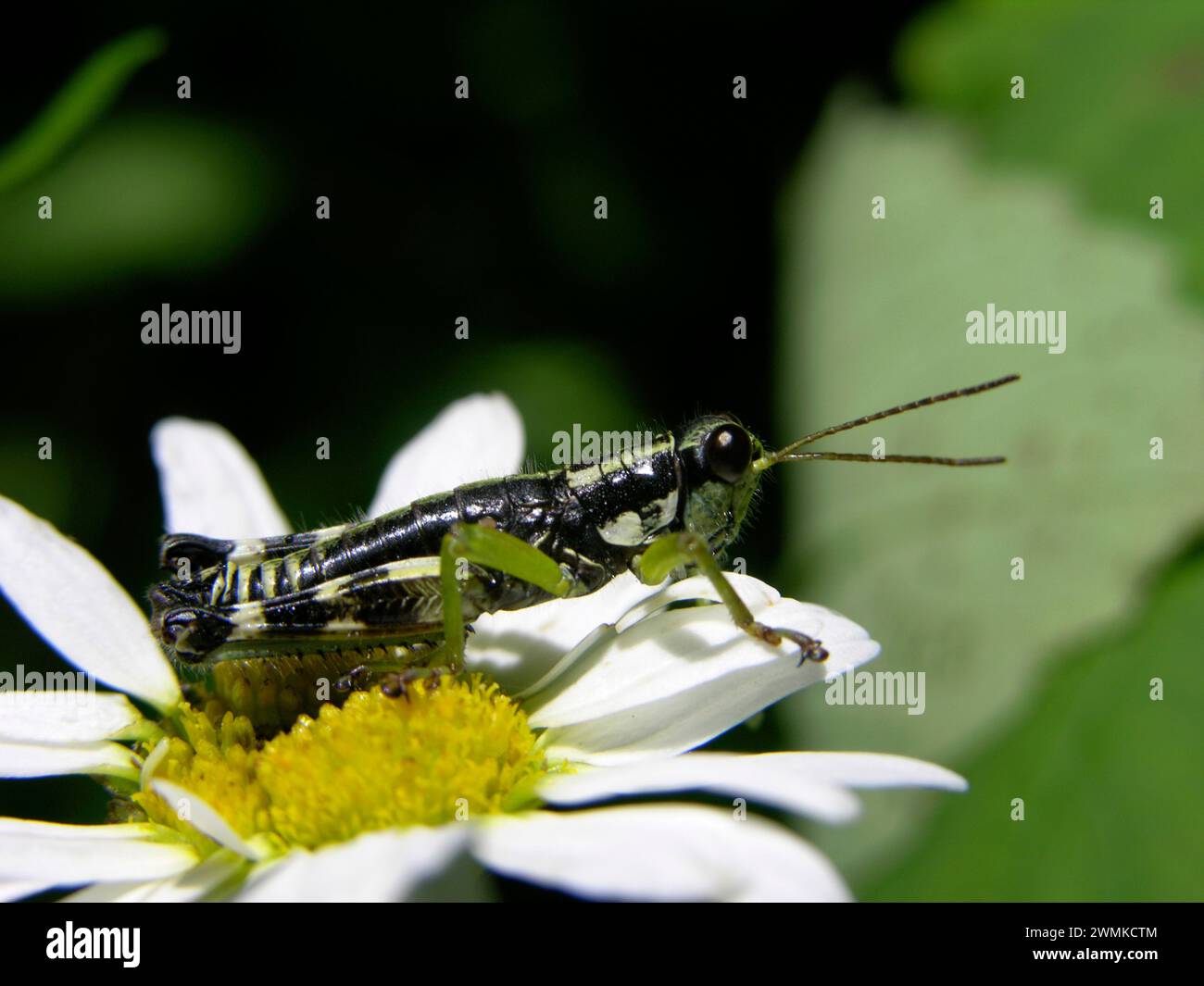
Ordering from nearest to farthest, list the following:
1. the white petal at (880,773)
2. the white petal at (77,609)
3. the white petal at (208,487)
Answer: the white petal at (880,773), the white petal at (77,609), the white petal at (208,487)

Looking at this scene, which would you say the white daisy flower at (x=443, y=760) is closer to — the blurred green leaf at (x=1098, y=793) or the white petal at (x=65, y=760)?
the white petal at (x=65, y=760)

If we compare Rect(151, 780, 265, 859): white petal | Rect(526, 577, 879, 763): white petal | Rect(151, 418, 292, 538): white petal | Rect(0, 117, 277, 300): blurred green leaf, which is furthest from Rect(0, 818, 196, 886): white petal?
Rect(0, 117, 277, 300): blurred green leaf

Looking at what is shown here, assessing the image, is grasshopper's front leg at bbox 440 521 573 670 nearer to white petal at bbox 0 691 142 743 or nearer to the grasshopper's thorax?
the grasshopper's thorax

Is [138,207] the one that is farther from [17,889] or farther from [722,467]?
[17,889]

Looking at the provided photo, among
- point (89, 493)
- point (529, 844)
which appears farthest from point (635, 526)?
point (89, 493)

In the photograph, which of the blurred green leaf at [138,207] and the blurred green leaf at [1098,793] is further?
the blurred green leaf at [138,207]

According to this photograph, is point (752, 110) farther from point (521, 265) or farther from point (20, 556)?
point (20, 556)

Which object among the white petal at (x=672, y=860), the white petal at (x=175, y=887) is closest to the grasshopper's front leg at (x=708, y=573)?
the white petal at (x=672, y=860)
